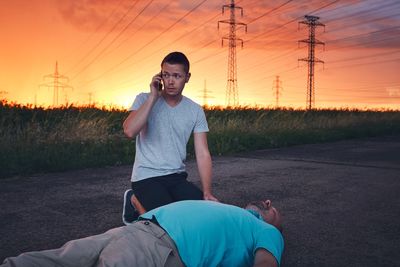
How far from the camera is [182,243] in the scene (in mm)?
2266

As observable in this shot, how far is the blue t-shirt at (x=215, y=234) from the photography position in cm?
227

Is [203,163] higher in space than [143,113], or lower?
lower

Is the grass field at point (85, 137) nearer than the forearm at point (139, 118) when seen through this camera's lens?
No

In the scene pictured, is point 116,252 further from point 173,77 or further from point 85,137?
point 85,137

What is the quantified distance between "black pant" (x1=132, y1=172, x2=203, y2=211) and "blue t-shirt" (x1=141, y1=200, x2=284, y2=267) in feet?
2.68

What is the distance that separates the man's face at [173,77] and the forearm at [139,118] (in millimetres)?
217

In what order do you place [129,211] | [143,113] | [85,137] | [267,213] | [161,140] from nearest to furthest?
[267,213], [143,113], [161,140], [129,211], [85,137]

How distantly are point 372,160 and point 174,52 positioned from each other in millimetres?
8126

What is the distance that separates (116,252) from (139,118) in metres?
1.30

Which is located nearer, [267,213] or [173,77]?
[267,213]

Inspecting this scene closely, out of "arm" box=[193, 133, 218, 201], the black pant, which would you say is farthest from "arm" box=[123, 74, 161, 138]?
"arm" box=[193, 133, 218, 201]

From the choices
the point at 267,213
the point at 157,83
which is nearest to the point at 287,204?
the point at 267,213

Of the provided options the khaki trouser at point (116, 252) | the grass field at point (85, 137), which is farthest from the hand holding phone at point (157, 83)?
the grass field at point (85, 137)

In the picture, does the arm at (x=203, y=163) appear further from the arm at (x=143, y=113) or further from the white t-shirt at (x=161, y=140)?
the arm at (x=143, y=113)
